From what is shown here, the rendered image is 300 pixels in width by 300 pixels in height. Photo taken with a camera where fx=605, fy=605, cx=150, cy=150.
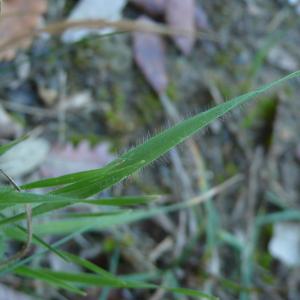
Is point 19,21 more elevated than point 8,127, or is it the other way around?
point 19,21

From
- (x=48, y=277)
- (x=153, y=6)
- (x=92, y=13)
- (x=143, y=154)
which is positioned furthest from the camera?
(x=153, y=6)

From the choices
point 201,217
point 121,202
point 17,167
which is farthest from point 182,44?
point 121,202

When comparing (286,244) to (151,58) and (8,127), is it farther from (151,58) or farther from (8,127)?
(8,127)

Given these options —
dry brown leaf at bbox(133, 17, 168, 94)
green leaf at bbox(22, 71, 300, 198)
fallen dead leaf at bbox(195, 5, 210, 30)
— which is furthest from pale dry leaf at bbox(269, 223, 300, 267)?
green leaf at bbox(22, 71, 300, 198)

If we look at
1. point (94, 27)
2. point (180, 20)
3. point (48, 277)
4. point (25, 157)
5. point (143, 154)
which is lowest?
point (48, 277)

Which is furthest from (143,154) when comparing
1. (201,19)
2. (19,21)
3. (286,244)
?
(201,19)

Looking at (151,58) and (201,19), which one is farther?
(201,19)

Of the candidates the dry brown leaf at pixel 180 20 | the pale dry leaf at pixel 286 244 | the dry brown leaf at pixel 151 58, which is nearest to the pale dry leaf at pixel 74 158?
the dry brown leaf at pixel 151 58

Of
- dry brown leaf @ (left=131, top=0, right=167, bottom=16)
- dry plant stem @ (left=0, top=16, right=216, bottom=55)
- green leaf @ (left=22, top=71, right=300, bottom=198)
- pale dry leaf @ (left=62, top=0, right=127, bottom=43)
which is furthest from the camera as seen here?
dry brown leaf @ (left=131, top=0, right=167, bottom=16)

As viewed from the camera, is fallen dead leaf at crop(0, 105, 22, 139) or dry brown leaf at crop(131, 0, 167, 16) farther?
dry brown leaf at crop(131, 0, 167, 16)

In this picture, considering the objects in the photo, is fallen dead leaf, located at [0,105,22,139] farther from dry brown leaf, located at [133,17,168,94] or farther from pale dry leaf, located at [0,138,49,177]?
dry brown leaf, located at [133,17,168,94]
